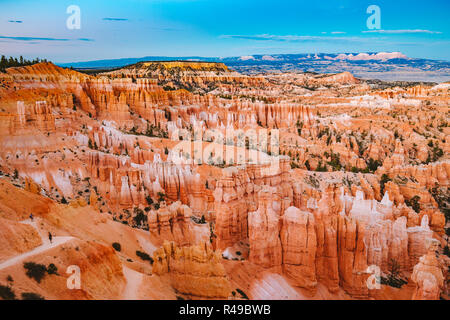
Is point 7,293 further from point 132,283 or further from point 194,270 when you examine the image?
point 194,270

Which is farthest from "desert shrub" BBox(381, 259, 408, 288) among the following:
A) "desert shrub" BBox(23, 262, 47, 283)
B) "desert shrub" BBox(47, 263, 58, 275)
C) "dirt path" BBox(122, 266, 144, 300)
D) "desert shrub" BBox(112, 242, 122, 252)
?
"desert shrub" BBox(23, 262, 47, 283)

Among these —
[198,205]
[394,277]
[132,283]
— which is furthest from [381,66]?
[132,283]

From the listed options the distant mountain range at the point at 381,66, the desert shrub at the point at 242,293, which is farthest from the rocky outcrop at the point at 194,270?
A: the distant mountain range at the point at 381,66

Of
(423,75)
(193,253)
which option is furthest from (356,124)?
(423,75)

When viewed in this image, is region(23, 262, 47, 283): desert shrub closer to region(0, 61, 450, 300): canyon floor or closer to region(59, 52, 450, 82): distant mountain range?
region(0, 61, 450, 300): canyon floor

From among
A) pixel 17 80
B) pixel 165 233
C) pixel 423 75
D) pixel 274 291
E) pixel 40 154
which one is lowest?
pixel 274 291
